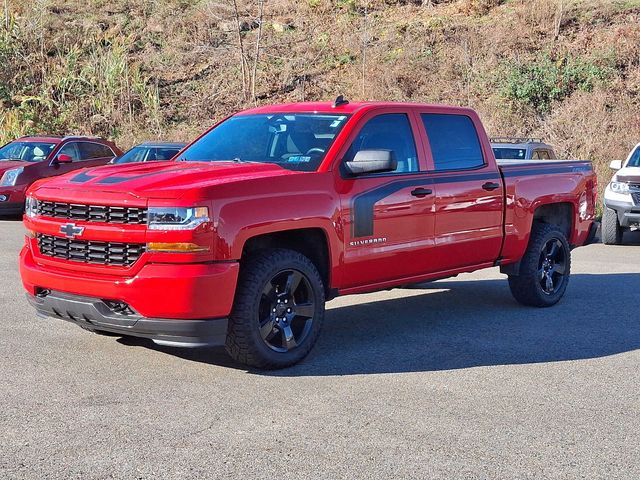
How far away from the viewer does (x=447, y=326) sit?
7914mm

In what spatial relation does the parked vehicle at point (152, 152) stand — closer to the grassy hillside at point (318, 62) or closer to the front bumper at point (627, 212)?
the front bumper at point (627, 212)

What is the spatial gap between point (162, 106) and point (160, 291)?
79.4 ft

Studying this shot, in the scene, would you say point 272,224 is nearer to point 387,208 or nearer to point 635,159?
point 387,208

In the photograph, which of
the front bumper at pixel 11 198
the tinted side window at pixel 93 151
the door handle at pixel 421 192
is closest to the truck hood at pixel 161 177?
the door handle at pixel 421 192

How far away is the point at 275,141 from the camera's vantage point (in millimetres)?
7137

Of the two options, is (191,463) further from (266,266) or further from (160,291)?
(266,266)

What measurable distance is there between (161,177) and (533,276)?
13.4 ft

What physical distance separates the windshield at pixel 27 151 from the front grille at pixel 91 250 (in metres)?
12.5

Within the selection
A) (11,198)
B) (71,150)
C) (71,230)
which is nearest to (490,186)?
(71,230)

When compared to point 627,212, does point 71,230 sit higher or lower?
higher

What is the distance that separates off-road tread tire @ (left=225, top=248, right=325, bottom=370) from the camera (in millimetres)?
6004

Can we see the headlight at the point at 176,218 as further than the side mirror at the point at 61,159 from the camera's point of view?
No

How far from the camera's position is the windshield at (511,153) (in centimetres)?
1570

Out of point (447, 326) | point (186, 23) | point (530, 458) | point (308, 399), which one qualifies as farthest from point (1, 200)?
point (186, 23)
